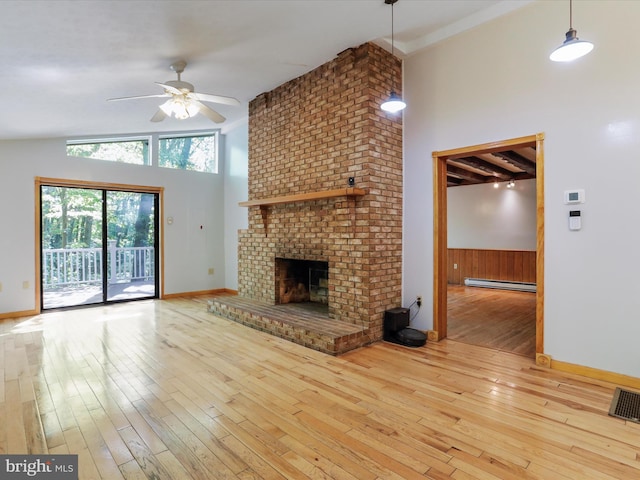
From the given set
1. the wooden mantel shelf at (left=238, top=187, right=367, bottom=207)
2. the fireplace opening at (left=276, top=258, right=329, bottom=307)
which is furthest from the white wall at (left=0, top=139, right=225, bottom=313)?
the fireplace opening at (left=276, top=258, right=329, bottom=307)

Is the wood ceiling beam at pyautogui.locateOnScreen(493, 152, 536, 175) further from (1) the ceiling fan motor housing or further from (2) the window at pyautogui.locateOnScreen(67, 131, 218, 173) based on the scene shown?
(2) the window at pyautogui.locateOnScreen(67, 131, 218, 173)

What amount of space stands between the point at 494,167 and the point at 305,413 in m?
6.41

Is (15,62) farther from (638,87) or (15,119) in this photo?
(638,87)

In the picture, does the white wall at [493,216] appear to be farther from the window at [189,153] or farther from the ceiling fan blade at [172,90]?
the ceiling fan blade at [172,90]

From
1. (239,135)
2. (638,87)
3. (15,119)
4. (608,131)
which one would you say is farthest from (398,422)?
(239,135)

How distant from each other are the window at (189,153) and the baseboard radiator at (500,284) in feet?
21.6

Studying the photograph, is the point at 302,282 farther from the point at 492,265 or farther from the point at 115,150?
the point at 492,265

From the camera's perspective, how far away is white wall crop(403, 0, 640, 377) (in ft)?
9.02

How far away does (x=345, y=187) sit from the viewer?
4.00 metres

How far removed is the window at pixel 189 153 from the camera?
666 centimetres

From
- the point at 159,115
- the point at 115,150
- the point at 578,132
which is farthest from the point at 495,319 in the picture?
the point at 115,150

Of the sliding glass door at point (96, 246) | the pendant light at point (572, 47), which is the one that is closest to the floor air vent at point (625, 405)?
the pendant light at point (572, 47)

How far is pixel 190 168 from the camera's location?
23.0 ft

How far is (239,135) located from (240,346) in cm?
463
